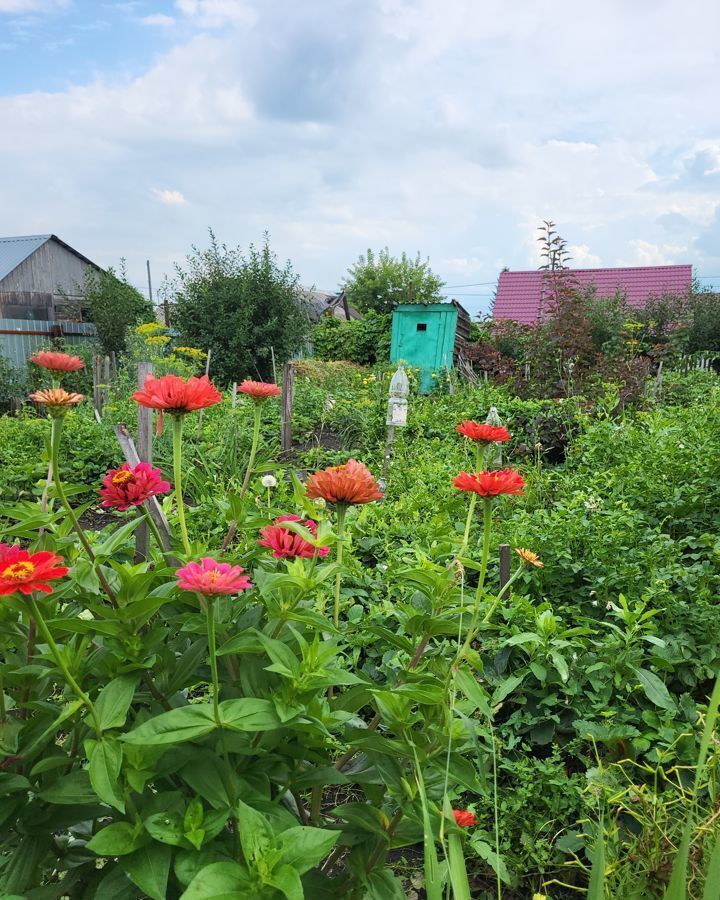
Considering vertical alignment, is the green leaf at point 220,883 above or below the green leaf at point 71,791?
below

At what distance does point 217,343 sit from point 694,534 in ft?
33.6

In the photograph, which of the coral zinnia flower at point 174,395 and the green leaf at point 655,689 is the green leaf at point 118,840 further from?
the green leaf at point 655,689

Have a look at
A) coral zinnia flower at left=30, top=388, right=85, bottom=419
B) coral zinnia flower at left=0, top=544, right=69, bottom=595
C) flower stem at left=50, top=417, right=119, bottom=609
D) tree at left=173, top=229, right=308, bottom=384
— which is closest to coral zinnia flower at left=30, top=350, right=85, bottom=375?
coral zinnia flower at left=30, top=388, right=85, bottom=419

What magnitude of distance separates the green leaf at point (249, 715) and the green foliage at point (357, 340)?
15.0 metres

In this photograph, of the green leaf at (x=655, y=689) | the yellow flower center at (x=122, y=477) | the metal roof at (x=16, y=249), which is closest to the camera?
the yellow flower center at (x=122, y=477)

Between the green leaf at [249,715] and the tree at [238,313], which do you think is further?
the tree at [238,313]

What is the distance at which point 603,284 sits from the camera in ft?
64.5

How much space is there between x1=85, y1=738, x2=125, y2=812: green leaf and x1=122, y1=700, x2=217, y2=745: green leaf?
0.07m

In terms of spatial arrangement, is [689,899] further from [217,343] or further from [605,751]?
[217,343]

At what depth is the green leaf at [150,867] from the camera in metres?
0.90

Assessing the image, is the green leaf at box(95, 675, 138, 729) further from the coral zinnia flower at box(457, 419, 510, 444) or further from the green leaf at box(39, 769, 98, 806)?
the coral zinnia flower at box(457, 419, 510, 444)

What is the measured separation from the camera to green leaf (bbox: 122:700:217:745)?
873 mm

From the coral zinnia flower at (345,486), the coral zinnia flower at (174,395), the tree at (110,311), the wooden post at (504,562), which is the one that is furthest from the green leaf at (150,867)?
the tree at (110,311)

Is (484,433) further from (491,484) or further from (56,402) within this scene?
(56,402)
